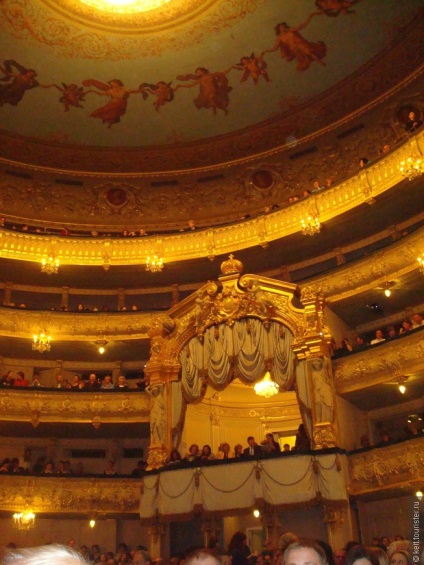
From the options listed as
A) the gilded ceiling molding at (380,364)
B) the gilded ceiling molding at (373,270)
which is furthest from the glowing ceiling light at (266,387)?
the gilded ceiling molding at (373,270)

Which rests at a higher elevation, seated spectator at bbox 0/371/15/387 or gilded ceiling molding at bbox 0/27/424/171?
gilded ceiling molding at bbox 0/27/424/171

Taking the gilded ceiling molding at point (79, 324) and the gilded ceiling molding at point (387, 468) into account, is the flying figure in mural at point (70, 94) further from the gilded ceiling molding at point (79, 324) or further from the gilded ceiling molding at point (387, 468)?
the gilded ceiling molding at point (387, 468)

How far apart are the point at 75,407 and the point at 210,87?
13259mm

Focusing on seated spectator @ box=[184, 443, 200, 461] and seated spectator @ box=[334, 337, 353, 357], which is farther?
seated spectator @ box=[334, 337, 353, 357]

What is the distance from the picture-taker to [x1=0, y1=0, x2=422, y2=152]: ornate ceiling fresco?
20719mm

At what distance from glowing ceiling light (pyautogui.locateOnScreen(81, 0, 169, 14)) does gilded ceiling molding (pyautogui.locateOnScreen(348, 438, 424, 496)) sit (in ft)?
53.5

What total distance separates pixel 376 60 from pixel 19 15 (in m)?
12.7

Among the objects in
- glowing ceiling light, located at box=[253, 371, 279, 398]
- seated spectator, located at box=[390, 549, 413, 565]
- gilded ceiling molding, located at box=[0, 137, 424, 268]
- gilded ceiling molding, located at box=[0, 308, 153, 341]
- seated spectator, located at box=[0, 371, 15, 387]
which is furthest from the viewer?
gilded ceiling molding, located at box=[0, 308, 153, 341]

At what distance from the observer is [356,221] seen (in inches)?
808

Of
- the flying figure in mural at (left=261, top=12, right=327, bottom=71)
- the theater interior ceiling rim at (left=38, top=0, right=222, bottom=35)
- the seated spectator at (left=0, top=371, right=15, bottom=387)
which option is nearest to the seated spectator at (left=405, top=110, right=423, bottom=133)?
the flying figure in mural at (left=261, top=12, right=327, bottom=71)

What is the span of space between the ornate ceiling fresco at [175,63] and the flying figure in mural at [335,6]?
0.04 m

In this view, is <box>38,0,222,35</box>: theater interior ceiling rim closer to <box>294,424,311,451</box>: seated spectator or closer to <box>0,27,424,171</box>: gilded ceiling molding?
<box>0,27,424,171</box>: gilded ceiling molding

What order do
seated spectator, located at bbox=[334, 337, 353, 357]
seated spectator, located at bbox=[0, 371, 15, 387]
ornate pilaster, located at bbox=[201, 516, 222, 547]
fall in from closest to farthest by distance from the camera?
1. ornate pilaster, located at bbox=[201, 516, 222, 547]
2. seated spectator, located at bbox=[334, 337, 353, 357]
3. seated spectator, located at bbox=[0, 371, 15, 387]

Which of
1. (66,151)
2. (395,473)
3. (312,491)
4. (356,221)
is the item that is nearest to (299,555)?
(312,491)
